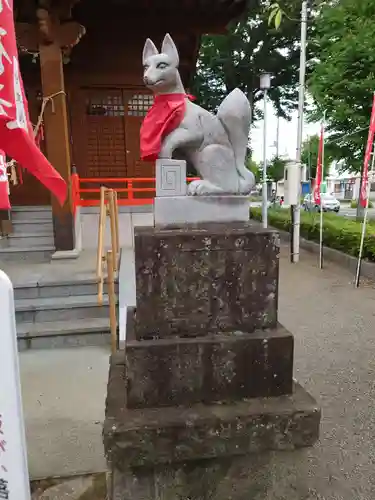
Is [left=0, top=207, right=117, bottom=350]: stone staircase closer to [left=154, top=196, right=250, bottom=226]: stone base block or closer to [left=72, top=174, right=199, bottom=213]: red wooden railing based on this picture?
[left=72, top=174, right=199, bottom=213]: red wooden railing

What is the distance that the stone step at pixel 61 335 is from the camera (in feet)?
13.9

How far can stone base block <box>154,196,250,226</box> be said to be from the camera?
6.81 ft

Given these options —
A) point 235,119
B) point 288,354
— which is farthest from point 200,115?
point 288,354

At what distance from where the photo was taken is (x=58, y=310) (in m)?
4.54

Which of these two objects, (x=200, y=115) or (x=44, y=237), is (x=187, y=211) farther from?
(x=44, y=237)

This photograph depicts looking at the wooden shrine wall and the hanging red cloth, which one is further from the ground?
the wooden shrine wall

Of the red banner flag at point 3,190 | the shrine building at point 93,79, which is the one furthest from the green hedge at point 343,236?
the red banner flag at point 3,190

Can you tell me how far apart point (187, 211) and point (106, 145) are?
6827 millimetres

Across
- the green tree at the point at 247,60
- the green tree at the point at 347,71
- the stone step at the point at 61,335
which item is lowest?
the stone step at the point at 61,335

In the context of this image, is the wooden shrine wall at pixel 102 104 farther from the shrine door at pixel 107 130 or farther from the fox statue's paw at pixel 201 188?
the fox statue's paw at pixel 201 188

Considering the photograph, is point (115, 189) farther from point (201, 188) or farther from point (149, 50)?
point (201, 188)

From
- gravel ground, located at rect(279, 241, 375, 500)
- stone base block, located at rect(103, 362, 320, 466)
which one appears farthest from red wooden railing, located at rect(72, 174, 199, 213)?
stone base block, located at rect(103, 362, 320, 466)

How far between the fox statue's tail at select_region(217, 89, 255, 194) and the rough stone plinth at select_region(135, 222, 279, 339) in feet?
1.27

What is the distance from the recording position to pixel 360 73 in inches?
369
